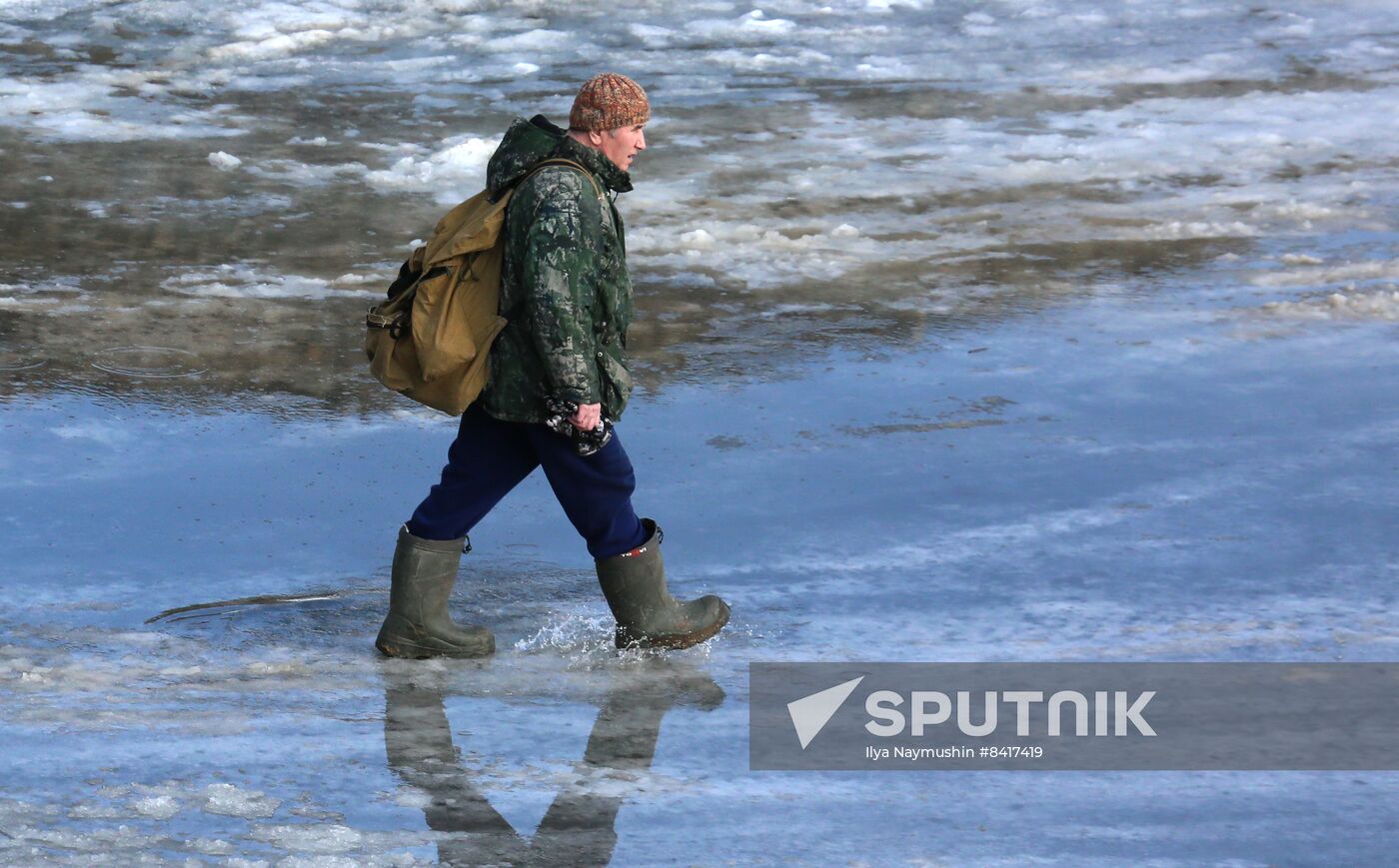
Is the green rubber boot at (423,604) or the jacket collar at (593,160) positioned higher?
the jacket collar at (593,160)

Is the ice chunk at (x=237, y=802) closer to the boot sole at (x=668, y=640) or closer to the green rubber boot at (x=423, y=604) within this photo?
the green rubber boot at (x=423, y=604)

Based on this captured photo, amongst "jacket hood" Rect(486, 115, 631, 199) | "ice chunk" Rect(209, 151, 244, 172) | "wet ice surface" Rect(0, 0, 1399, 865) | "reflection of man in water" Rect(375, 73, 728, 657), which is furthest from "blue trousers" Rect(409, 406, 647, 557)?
"ice chunk" Rect(209, 151, 244, 172)

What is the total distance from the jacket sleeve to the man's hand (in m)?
0.02

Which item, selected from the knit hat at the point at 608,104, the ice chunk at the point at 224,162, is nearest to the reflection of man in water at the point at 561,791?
the knit hat at the point at 608,104

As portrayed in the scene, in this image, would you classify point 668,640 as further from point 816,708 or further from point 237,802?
point 237,802

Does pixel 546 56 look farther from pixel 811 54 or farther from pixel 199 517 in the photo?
pixel 199 517

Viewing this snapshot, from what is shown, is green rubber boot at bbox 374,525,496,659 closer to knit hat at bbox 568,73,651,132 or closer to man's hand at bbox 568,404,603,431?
man's hand at bbox 568,404,603,431

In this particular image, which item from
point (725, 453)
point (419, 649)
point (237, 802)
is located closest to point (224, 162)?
point (725, 453)

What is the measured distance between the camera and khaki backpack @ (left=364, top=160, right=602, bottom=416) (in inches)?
172

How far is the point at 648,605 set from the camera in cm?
473

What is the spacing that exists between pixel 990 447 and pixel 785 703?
2.07 meters

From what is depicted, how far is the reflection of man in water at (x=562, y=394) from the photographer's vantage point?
4.28m

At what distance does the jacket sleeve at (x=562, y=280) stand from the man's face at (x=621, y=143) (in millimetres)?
144

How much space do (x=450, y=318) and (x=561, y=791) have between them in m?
1.20
